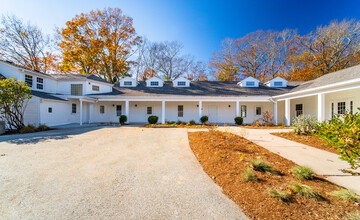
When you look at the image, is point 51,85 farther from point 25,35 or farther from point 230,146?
point 230,146

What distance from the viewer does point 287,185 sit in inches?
111

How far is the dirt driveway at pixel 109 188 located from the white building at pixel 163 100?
983 cm

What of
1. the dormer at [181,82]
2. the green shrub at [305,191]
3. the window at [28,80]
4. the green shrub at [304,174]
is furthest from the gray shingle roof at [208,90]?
the green shrub at [305,191]

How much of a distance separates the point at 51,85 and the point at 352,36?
39.1 metres

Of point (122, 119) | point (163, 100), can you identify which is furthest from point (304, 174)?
point (122, 119)

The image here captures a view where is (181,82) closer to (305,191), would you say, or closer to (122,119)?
(122,119)

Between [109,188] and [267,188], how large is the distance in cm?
319

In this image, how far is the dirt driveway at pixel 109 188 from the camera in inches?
87.9

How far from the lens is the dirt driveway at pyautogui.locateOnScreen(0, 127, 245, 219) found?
223cm

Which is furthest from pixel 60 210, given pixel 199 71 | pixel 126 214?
pixel 199 71

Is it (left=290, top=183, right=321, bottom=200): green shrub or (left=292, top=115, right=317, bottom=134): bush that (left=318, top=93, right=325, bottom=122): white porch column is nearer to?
(left=292, top=115, right=317, bottom=134): bush

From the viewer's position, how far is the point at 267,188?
270cm

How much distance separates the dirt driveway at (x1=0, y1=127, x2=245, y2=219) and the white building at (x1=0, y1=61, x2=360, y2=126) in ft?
32.3

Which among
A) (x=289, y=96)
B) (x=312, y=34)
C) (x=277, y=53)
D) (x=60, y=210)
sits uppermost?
(x=312, y=34)
